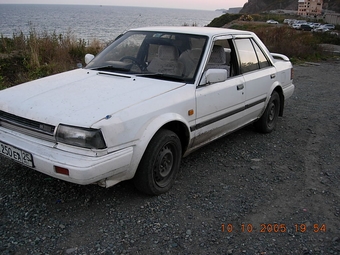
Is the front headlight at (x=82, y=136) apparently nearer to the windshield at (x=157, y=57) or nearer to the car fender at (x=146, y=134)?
the car fender at (x=146, y=134)

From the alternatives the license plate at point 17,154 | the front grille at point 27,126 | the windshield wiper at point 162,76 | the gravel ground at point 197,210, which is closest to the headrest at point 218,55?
the windshield wiper at point 162,76

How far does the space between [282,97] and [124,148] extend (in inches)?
145

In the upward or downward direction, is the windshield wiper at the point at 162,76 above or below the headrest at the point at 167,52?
below

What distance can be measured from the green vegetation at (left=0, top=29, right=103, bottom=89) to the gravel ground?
4.35m

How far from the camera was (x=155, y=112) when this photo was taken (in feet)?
10.8

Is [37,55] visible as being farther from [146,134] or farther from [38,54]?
[146,134]

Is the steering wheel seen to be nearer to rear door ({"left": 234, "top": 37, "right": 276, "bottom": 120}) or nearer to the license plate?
rear door ({"left": 234, "top": 37, "right": 276, "bottom": 120})

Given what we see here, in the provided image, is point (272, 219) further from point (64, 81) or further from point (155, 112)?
point (64, 81)

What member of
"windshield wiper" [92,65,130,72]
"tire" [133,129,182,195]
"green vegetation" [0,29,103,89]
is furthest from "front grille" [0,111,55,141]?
"green vegetation" [0,29,103,89]

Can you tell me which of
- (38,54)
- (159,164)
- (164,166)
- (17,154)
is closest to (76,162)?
(17,154)

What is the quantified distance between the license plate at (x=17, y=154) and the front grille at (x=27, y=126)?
6.8 inches

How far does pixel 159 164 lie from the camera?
346 cm
